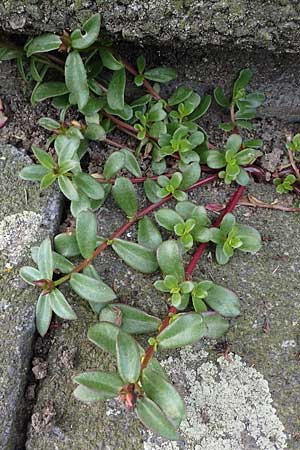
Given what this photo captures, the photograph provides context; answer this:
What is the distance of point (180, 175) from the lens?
1.55 metres

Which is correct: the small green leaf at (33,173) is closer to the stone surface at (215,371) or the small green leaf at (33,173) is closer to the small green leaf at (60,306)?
the stone surface at (215,371)

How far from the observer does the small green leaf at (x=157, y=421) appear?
3.79 ft

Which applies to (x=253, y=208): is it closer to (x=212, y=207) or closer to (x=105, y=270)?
(x=212, y=207)

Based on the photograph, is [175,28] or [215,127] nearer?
[175,28]

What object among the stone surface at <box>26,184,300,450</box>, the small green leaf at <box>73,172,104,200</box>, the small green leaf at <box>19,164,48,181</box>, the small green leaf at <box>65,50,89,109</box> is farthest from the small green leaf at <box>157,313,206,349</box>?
→ the small green leaf at <box>65,50,89,109</box>

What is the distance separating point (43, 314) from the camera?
137 cm

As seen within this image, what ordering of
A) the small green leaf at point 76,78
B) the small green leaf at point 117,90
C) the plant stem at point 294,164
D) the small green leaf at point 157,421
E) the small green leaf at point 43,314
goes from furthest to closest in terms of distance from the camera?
1. the plant stem at point 294,164
2. the small green leaf at point 117,90
3. the small green leaf at point 76,78
4. the small green leaf at point 43,314
5. the small green leaf at point 157,421

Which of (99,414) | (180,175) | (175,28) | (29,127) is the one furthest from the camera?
(29,127)

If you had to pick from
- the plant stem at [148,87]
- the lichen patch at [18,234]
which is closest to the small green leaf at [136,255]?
the lichen patch at [18,234]

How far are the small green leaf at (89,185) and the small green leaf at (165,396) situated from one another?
0.46m

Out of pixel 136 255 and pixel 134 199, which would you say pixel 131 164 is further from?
pixel 136 255

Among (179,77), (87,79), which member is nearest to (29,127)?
(87,79)

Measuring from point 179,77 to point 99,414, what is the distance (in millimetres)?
914

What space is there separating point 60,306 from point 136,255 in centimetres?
21
